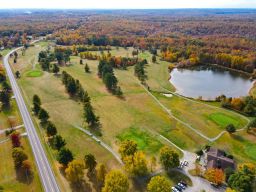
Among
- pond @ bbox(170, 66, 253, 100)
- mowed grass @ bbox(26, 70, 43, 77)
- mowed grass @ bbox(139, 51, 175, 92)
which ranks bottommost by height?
pond @ bbox(170, 66, 253, 100)

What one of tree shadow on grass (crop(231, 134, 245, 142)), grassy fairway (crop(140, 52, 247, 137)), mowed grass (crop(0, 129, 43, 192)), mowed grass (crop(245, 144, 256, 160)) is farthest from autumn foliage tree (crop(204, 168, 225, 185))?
mowed grass (crop(0, 129, 43, 192))

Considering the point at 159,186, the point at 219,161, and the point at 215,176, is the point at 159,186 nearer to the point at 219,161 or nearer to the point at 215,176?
the point at 215,176

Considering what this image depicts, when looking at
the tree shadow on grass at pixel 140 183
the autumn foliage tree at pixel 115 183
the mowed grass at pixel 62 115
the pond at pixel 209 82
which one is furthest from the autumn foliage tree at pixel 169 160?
the pond at pixel 209 82

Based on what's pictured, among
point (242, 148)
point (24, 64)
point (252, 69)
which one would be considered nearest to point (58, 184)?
point (242, 148)

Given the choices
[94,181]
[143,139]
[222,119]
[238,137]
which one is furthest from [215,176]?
[222,119]

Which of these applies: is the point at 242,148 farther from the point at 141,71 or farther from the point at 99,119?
the point at 141,71

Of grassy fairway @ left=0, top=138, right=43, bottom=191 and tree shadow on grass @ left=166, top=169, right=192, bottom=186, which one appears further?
tree shadow on grass @ left=166, top=169, right=192, bottom=186

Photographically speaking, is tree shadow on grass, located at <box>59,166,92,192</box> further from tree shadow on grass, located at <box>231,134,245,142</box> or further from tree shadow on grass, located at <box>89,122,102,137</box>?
tree shadow on grass, located at <box>231,134,245,142</box>

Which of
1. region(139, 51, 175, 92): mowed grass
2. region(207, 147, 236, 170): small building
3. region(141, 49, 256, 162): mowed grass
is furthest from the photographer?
region(139, 51, 175, 92): mowed grass

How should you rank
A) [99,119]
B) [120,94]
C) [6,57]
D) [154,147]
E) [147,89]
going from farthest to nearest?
[6,57], [147,89], [120,94], [99,119], [154,147]
